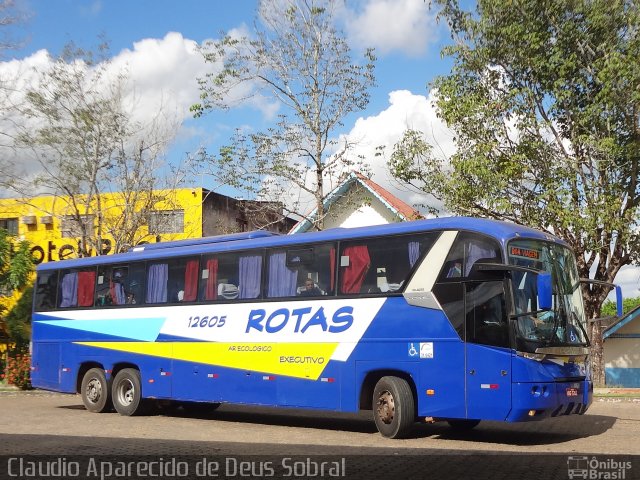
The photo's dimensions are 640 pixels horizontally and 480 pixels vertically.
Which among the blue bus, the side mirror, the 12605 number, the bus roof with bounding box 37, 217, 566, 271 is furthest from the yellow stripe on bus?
the side mirror

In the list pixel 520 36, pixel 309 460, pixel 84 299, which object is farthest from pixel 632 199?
pixel 309 460

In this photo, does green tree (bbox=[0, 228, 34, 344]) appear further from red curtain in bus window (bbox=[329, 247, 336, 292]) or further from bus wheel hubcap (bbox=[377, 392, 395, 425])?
bus wheel hubcap (bbox=[377, 392, 395, 425])

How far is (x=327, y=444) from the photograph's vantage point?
13.0 m

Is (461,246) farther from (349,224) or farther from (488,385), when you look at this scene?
(349,224)

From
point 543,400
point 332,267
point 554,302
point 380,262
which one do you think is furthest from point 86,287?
point 543,400

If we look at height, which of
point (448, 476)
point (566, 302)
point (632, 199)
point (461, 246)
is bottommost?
point (448, 476)

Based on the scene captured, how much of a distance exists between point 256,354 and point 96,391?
210 inches

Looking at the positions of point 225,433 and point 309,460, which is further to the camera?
point 225,433

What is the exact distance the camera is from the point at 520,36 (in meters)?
26.5

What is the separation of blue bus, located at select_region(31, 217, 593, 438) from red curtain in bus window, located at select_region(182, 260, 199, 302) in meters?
0.03

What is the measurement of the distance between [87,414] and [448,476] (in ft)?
37.3

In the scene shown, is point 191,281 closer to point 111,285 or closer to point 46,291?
point 111,285

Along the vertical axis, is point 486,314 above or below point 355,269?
below

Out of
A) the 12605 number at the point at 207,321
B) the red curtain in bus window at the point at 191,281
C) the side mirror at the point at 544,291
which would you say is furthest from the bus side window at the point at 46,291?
the side mirror at the point at 544,291
